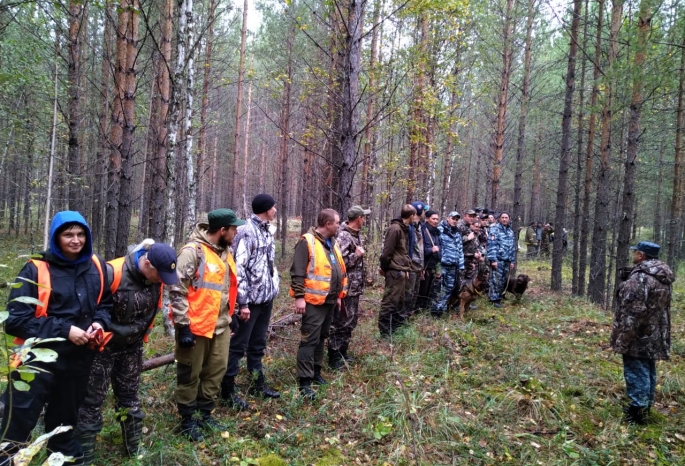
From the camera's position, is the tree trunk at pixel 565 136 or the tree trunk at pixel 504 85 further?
the tree trunk at pixel 504 85

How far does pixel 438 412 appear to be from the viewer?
4152 millimetres

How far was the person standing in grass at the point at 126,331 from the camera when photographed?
2932 mm

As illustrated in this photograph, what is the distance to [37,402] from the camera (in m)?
2.58

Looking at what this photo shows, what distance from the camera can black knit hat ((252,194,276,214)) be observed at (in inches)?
171

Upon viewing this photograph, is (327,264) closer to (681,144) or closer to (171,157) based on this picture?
(171,157)

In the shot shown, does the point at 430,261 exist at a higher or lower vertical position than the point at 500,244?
lower

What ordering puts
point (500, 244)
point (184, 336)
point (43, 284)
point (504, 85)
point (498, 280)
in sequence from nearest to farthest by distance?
point (43, 284) < point (184, 336) < point (500, 244) < point (498, 280) < point (504, 85)

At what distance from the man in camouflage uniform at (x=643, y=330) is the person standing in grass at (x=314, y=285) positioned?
316 cm

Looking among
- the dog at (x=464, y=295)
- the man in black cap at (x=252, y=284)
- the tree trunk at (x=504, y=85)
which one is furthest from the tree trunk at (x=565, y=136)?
the man in black cap at (x=252, y=284)

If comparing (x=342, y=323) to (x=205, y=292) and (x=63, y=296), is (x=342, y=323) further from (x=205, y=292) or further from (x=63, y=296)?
(x=63, y=296)

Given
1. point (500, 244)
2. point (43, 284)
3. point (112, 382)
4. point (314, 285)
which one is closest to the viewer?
point (43, 284)

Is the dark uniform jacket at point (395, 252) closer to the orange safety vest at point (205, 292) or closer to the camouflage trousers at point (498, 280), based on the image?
the orange safety vest at point (205, 292)

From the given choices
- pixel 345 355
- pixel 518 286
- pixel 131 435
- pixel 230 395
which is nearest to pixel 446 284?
pixel 518 286

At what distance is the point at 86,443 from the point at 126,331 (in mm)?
837
